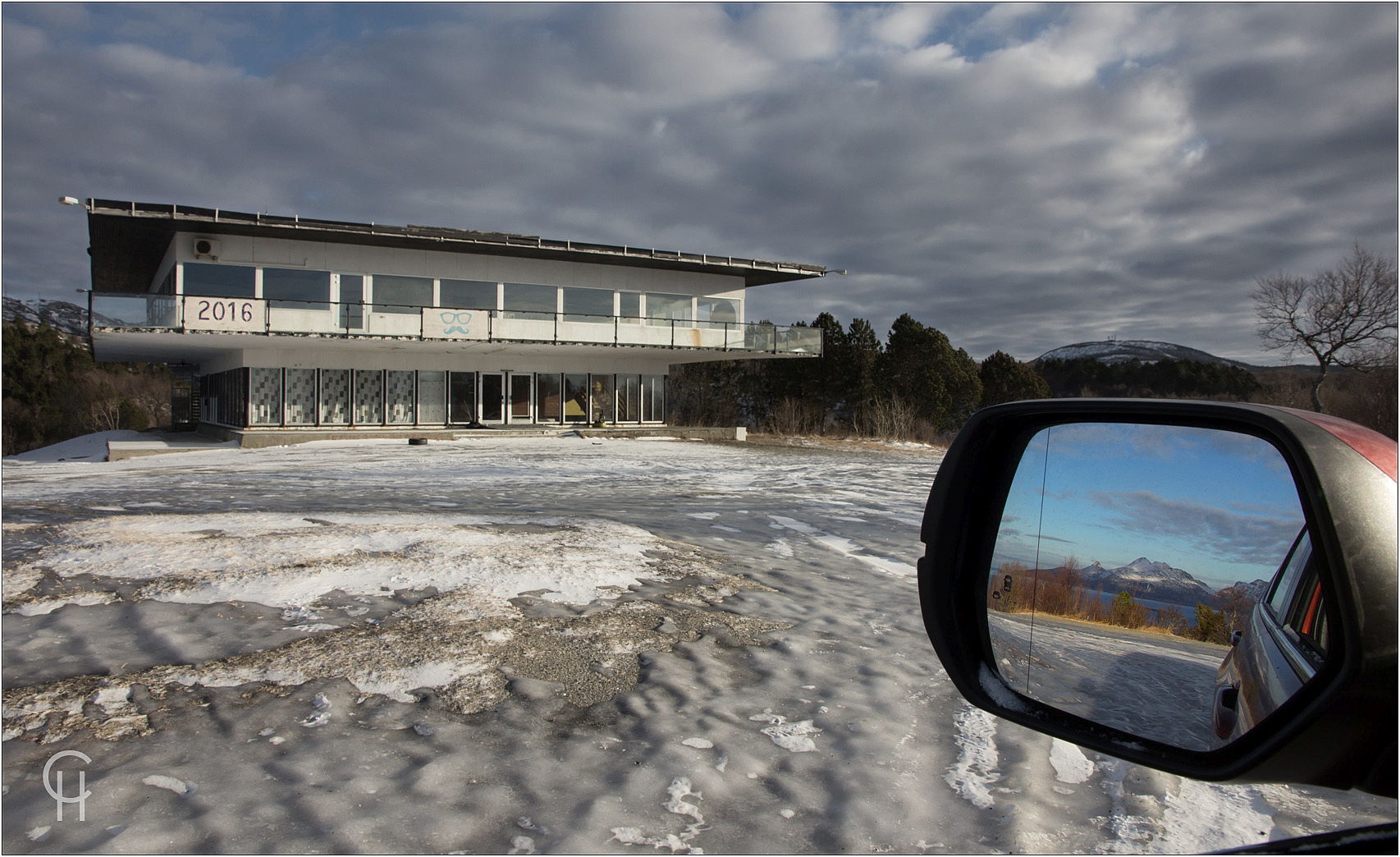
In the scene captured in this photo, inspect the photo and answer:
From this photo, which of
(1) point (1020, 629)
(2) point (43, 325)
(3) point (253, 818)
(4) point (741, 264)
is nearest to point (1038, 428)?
(1) point (1020, 629)

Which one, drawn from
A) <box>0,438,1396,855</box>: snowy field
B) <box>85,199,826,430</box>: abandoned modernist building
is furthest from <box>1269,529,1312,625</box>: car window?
<box>85,199,826,430</box>: abandoned modernist building

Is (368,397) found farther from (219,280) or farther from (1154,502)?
(1154,502)

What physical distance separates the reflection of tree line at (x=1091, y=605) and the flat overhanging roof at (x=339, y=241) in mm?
28099

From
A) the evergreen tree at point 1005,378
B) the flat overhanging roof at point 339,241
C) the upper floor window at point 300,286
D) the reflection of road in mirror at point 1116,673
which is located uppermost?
the flat overhanging roof at point 339,241

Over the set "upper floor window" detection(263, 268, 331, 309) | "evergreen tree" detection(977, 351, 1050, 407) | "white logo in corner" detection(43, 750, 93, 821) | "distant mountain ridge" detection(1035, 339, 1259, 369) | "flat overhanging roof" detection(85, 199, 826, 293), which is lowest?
"white logo in corner" detection(43, 750, 93, 821)

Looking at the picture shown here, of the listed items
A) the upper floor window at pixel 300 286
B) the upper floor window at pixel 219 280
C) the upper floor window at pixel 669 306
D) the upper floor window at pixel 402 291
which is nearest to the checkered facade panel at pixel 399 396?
the upper floor window at pixel 402 291

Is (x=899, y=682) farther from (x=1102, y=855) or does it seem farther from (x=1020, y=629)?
(x=1020, y=629)

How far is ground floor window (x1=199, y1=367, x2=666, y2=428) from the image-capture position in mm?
27969

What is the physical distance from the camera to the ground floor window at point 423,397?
28.0m

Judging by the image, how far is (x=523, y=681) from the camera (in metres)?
3.73

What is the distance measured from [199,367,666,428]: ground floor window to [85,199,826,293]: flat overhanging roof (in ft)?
16.8

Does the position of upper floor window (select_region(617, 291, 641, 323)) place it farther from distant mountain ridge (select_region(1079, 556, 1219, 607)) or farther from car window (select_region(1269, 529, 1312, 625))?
car window (select_region(1269, 529, 1312, 625))

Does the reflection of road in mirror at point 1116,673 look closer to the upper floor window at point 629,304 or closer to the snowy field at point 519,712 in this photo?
the snowy field at point 519,712

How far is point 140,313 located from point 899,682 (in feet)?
89.3
